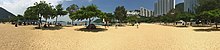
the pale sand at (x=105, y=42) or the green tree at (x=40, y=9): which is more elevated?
the green tree at (x=40, y=9)

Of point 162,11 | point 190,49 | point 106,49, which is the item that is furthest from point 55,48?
point 162,11

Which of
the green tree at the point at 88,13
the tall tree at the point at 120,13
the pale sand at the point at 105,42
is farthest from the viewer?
the tall tree at the point at 120,13

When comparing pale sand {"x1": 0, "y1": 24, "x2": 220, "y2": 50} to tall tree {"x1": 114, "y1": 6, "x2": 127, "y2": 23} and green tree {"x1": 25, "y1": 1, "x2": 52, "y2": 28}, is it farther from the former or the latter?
tall tree {"x1": 114, "y1": 6, "x2": 127, "y2": 23}

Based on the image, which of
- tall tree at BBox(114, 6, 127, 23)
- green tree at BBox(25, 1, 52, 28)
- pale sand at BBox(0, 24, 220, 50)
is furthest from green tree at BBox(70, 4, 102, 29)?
tall tree at BBox(114, 6, 127, 23)

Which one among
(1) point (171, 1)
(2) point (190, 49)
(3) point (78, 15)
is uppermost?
(1) point (171, 1)

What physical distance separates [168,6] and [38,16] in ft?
488

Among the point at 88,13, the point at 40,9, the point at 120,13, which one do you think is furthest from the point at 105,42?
the point at 120,13

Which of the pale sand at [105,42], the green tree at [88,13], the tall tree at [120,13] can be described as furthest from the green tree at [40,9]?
the tall tree at [120,13]

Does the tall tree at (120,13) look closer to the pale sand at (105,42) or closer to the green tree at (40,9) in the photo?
the green tree at (40,9)

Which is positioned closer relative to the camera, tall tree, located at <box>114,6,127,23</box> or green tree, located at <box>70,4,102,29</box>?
green tree, located at <box>70,4,102,29</box>

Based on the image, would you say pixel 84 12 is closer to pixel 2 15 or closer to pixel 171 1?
pixel 2 15

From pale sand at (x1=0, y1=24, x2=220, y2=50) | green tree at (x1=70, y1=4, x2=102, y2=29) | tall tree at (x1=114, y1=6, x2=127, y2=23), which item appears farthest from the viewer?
tall tree at (x1=114, y1=6, x2=127, y2=23)

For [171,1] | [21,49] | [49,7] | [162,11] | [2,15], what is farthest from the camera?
[162,11]

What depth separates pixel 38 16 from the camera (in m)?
39.5
